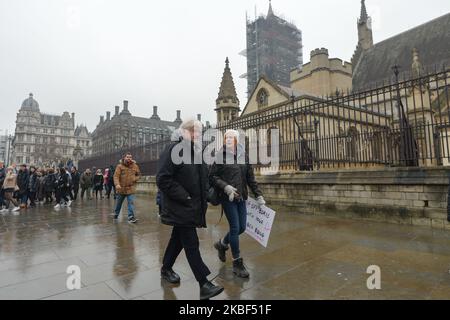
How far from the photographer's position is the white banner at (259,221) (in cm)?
392

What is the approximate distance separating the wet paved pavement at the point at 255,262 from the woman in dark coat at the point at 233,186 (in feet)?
1.22

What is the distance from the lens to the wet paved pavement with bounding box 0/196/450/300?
10.0 ft

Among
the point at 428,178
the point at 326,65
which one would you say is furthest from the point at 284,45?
the point at 428,178

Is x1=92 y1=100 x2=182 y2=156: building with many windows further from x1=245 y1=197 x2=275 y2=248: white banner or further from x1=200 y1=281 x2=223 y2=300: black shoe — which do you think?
x1=200 y1=281 x2=223 y2=300: black shoe

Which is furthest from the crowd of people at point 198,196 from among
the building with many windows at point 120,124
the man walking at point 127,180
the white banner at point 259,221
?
the building with many windows at point 120,124

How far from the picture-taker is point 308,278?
11.2ft

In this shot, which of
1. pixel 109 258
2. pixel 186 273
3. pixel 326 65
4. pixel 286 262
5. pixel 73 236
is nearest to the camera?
pixel 186 273

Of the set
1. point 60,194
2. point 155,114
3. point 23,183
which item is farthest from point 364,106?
point 155,114

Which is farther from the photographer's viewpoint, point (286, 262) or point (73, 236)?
point (73, 236)

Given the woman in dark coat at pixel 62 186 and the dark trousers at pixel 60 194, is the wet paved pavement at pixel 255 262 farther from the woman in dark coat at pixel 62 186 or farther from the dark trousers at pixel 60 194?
the dark trousers at pixel 60 194

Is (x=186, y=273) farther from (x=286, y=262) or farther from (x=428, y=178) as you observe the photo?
(x=428, y=178)

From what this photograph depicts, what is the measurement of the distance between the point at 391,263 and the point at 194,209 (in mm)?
2956
